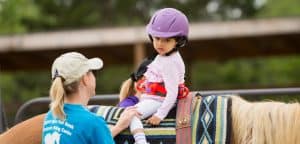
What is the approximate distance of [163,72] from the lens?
2977 millimetres

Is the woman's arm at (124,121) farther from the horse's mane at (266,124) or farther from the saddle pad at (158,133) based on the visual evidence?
the horse's mane at (266,124)

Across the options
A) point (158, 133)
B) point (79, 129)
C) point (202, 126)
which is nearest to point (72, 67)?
point (79, 129)

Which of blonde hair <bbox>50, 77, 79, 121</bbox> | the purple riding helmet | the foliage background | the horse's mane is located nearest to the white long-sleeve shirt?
the purple riding helmet

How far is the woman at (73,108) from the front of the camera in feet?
8.25

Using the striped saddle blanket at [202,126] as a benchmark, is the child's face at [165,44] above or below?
above

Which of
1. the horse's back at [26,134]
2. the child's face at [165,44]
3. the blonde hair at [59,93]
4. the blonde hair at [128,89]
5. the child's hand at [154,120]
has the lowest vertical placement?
the horse's back at [26,134]

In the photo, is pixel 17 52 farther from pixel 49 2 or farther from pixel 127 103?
pixel 49 2

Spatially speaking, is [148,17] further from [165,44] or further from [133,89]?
[165,44]

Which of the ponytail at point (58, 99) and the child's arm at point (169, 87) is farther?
the child's arm at point (169, 87)

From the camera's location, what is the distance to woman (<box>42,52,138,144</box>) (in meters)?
2.52

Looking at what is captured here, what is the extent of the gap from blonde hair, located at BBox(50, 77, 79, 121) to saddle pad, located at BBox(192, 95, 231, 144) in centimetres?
70

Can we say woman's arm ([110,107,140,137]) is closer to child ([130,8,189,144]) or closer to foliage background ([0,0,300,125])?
child ([130,8,189,144])

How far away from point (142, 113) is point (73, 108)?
0.55 metres

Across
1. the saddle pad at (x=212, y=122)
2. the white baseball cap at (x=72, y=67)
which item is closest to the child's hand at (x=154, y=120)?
the saddle pad at (x=212, y=122)
